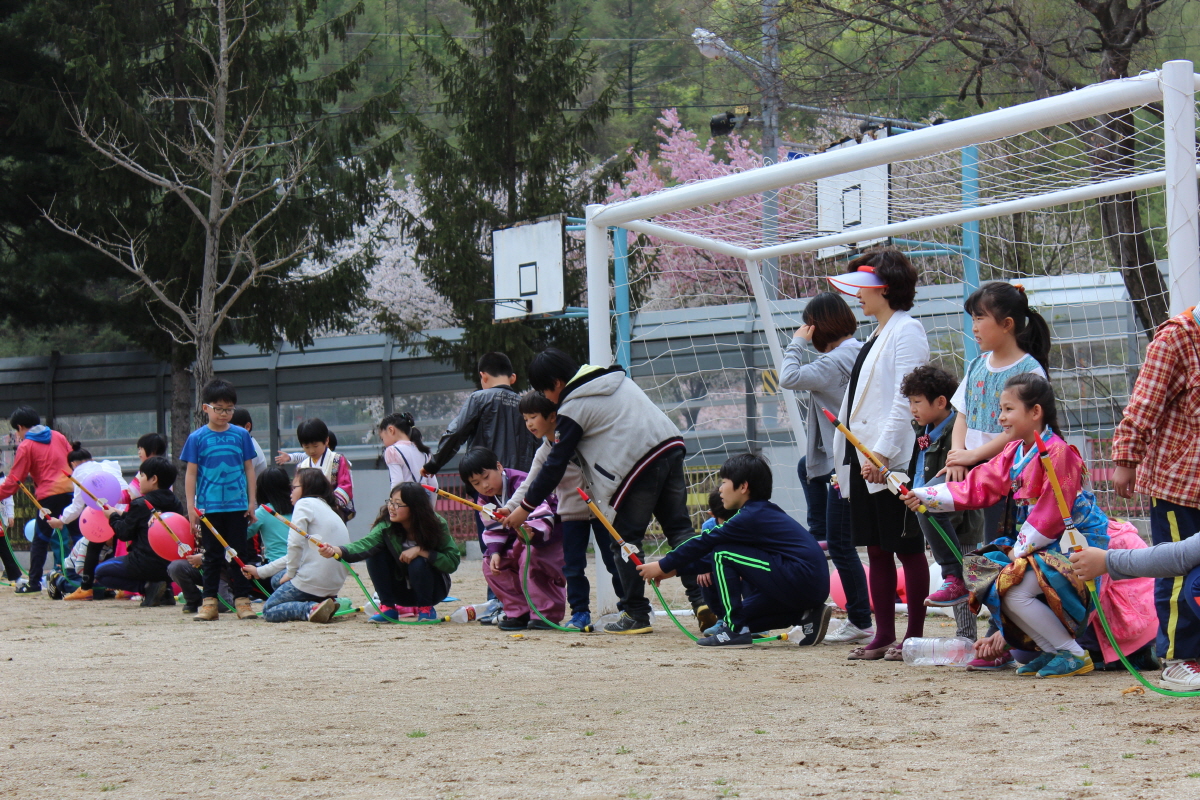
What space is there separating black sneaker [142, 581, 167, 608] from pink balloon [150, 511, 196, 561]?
35cm

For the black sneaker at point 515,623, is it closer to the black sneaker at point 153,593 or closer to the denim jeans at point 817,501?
the denim jeans at point 817,501

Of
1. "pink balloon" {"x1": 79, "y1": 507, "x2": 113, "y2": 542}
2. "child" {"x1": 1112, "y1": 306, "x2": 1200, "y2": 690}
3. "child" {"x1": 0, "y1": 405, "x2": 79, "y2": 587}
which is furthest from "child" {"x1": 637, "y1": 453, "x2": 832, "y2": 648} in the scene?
"child" {"x1": 0, "y1": 405, "x2": 79, "y2": 587}

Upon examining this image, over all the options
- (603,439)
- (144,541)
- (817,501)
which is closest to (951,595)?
(817,501)

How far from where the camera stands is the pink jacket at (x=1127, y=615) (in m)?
4.03

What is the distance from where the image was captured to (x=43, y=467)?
9789mm

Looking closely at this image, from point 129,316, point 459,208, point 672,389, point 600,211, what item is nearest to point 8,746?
point 600,211

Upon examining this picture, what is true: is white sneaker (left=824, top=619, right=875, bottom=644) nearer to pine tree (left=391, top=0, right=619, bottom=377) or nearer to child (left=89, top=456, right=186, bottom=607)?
child (left=89, top=456, right=186, bottom=607)

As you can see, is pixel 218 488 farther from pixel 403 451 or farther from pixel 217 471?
pixel 403 451

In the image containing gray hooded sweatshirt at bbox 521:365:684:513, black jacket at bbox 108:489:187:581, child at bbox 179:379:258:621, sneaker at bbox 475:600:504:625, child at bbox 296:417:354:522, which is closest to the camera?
gray hooded sweatshirt at bbox 521:365:684:513

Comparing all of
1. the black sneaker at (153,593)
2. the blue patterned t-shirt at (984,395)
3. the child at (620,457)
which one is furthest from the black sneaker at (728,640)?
the black sneaker at (153,593)

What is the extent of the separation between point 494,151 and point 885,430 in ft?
43.0

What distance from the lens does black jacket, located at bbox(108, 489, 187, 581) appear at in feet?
26.3

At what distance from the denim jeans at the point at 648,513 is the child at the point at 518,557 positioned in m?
0.46

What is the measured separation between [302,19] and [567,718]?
15996mm
